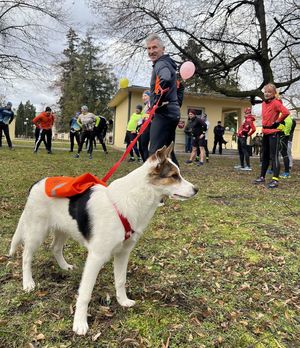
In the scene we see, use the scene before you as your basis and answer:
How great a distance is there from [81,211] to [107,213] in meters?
0.26

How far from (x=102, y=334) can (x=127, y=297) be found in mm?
548

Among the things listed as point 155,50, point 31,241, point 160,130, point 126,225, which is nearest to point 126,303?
point 126,225

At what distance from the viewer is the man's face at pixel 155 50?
5.01 meters

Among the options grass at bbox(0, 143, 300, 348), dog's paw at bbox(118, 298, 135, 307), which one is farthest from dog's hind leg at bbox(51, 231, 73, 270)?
dog's paw at bbox(118, 298, 135, 307)

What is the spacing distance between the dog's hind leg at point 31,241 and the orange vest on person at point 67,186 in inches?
14.0

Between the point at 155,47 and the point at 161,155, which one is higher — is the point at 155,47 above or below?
above

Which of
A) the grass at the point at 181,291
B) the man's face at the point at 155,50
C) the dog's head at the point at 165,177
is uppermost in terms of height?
the man's face at the point at 155,50

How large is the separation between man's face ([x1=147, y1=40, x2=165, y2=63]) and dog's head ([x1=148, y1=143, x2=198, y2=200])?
2.83 meters

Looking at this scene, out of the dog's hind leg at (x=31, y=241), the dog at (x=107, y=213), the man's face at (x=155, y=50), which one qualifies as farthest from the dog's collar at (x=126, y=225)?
the man's face at (x=155, y=50)

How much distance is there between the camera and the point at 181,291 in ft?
10.4

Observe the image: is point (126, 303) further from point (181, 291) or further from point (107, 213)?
point (107, 213)

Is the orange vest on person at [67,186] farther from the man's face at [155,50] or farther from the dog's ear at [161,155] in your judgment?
the man's face at [155,50]

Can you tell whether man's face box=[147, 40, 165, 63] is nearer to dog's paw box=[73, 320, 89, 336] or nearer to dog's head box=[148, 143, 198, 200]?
dog's head box=[148, 143, 198, 200]

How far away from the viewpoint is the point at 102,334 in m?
2.51
